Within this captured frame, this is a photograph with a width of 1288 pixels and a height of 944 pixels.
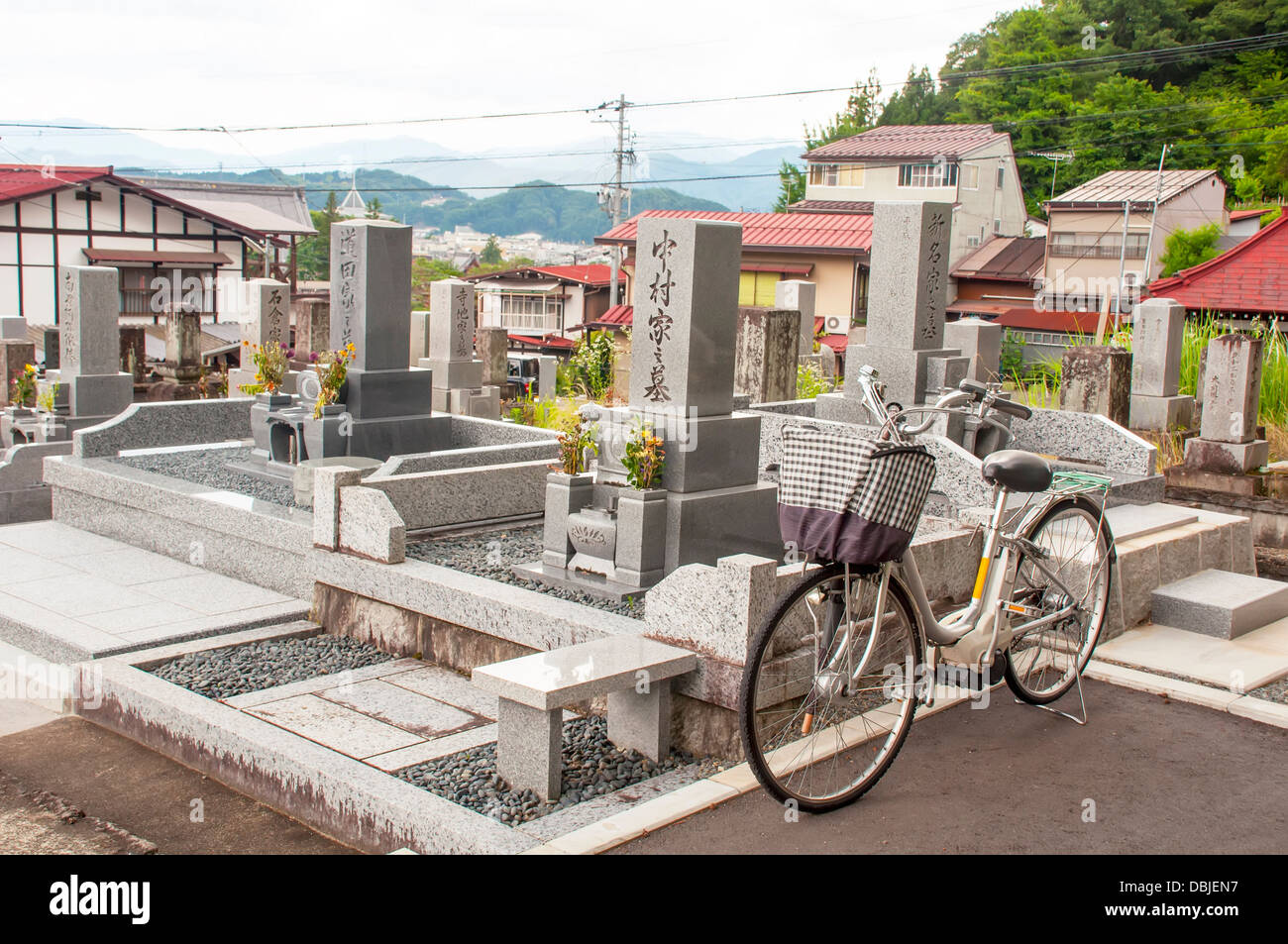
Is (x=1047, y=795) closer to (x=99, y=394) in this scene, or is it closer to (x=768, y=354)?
(x=768, y=354)

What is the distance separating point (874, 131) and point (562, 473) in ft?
132

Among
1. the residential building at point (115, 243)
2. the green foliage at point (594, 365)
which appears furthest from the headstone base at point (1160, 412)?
the residential building at point (115, 243)

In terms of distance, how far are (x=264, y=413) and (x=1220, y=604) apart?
822 cm

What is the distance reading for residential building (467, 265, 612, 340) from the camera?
41.9 metres

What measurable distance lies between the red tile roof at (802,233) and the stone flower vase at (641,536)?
90.1 ft

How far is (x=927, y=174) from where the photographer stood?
131 ft

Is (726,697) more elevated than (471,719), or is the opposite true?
(726,697)

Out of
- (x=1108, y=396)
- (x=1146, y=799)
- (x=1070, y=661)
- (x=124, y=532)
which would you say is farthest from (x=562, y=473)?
(x=1108, y=396)

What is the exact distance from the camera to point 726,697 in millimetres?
4773

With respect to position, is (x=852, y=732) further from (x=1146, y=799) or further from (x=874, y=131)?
(x=874, y=131)

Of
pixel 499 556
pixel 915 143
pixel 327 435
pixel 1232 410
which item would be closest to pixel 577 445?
pixel 499 556

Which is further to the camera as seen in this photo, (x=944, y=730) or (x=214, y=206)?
(x=214, y=206)

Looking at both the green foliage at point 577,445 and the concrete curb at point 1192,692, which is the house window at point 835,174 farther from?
the concrete curb at point 1192,692

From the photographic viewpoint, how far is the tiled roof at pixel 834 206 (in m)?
40.3
